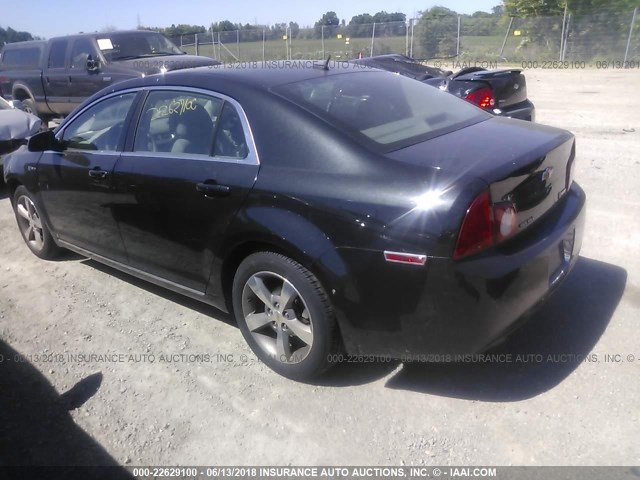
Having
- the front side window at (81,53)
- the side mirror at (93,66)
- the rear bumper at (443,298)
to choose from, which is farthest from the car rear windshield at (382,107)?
the front side window at (81,53)

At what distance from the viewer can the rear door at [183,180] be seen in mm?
3287

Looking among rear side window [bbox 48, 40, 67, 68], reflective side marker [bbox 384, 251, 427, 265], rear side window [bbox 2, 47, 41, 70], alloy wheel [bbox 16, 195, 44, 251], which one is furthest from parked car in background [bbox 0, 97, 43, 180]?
reflective side marker [bbox 384, 251, 427, 265]

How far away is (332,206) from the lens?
9.29 feet

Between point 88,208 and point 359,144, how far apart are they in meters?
2.35

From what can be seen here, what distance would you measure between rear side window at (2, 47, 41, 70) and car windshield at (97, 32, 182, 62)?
2481 mm

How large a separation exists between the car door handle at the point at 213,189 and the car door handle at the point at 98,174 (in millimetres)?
995

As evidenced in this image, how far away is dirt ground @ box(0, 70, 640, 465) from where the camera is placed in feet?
9.09

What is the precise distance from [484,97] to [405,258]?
5415 millimetres

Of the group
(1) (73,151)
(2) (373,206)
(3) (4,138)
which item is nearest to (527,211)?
(2) (373,206)

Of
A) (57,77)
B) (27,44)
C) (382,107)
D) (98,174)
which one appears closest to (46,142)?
(98,174)

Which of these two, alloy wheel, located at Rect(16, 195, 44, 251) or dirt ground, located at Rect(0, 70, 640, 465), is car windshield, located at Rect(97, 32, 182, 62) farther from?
dirt ground, located at Rect(0, 70, 640, 465)

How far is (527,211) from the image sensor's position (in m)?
2.89

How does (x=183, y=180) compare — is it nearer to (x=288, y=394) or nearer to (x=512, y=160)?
(x=288, y=394)

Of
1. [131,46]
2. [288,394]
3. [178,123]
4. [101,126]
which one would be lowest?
[288,394]
